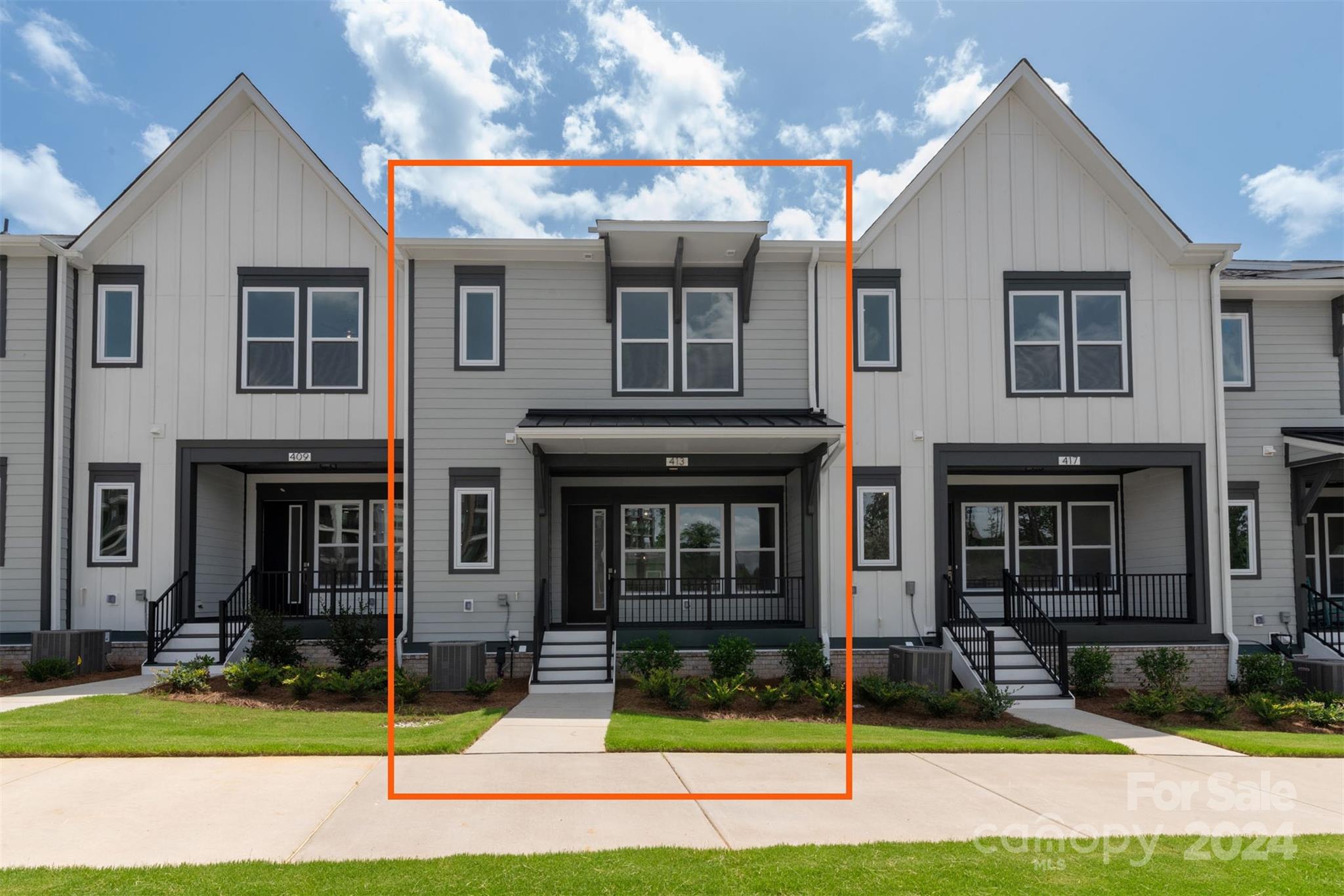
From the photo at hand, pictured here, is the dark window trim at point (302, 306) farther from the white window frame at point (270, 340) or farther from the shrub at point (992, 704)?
the shrub at point (992, 704)

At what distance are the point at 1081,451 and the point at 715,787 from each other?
10.7 m

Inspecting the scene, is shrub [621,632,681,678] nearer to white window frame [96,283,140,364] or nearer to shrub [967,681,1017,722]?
shrub [967,681,1017,722]

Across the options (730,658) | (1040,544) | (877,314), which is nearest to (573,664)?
(730,658)

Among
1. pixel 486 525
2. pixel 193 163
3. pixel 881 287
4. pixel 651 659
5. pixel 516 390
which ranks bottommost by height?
pixel 651 659

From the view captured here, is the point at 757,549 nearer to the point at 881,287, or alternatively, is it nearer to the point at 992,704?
the point at 881,287

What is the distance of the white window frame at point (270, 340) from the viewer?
55.2 feet

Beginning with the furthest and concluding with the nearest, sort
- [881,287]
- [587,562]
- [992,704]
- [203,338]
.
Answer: [587,562] → [881,287] → [203,338] → [992,704]

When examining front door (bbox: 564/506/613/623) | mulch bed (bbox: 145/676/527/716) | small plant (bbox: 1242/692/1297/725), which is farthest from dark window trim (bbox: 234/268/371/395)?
small plant (bbox: 1242/692/1297/725)

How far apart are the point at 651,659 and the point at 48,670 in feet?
28.7

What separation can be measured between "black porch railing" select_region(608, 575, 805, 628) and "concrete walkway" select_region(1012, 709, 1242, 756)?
15.5ft

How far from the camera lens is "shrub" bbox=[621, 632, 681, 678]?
15180mm

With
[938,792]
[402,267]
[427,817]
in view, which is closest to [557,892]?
[427,817]

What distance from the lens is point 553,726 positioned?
12062 millimetres

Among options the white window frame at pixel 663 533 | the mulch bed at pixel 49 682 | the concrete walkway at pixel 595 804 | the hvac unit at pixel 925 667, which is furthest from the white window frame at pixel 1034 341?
the mulch bed at pixel 49 682
